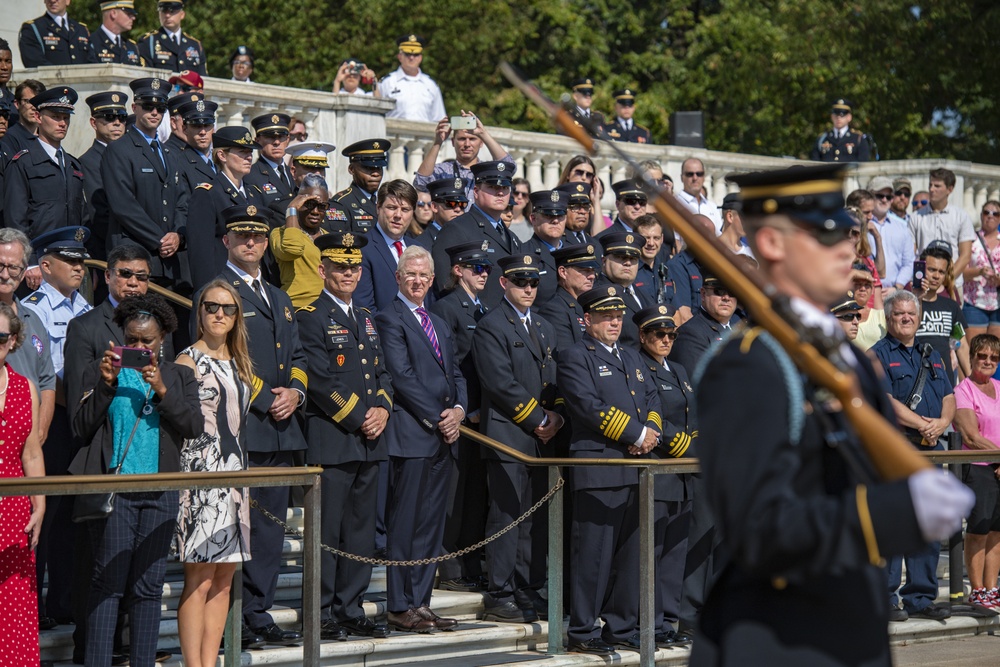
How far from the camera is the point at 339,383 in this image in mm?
8391

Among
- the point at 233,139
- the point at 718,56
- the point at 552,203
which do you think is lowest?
the point at 552,203

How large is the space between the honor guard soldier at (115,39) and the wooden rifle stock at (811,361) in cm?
1031

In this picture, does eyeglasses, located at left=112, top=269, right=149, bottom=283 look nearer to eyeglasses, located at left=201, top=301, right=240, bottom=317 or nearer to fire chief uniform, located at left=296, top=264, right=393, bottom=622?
eyeglasses, located at left=201, top=301, right=240, bottom=317

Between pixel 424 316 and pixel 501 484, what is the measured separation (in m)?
1.06

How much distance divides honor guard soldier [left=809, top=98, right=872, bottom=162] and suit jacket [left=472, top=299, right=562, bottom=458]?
31.1 feet

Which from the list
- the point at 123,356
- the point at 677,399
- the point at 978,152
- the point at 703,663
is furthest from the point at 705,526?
the point at 978,152

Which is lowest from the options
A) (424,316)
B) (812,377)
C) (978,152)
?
(812,377)

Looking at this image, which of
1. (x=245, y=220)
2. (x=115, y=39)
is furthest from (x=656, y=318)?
(x=115, y=39)

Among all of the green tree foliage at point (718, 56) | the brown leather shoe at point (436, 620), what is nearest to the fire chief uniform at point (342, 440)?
the brown leather shoe at point (436, 620)

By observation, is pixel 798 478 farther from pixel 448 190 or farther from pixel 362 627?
pixel 448 190

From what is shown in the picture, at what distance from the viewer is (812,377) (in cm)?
328

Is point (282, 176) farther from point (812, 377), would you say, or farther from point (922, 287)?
point (812, 377)

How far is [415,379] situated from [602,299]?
1.17 metres

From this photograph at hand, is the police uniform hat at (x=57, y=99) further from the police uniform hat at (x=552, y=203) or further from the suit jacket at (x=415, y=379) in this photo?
the police uniform hat at (x=552, y=203)
